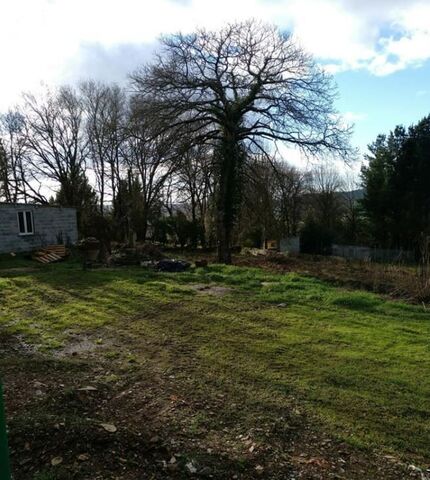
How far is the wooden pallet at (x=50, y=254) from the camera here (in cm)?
1695

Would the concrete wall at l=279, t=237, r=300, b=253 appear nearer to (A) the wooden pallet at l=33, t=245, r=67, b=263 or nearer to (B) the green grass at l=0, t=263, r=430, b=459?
(A) the wooden pallet at l=33, t=245, r=67, b=263

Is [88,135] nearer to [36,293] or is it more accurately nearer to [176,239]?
[176,239]

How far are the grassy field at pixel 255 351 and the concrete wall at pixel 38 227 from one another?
945cm

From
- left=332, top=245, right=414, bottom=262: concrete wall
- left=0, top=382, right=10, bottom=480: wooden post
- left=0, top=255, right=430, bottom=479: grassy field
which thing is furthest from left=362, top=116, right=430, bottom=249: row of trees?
left=0, top=382, right=10, bottom=480: wooden post

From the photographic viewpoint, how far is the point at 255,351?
5.36m

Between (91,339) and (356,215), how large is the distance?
2675cm

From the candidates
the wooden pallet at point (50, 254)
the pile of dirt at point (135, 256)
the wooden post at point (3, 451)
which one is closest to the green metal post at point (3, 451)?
the wooden post at point (3, 451)

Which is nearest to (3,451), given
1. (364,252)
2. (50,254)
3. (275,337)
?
(275,337)

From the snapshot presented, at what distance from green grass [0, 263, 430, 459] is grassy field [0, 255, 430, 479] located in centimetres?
2

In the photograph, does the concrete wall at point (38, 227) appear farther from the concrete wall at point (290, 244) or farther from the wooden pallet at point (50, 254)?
the concrete wall at point (290, 244)

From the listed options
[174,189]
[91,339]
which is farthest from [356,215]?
[91,339]

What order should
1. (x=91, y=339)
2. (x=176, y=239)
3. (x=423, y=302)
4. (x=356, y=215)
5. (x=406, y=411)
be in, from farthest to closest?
1. (x=356, y=215)
2. (x=176, y=239)
3. (x=423, y=302)
4. (x=91, y=339)
5. (x=406, y=411)

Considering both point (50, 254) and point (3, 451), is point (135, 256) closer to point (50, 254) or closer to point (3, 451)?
point (50, 254)

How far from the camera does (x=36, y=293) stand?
9547mm
